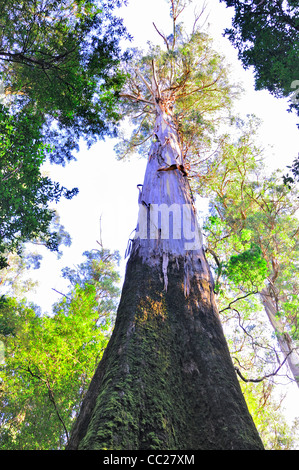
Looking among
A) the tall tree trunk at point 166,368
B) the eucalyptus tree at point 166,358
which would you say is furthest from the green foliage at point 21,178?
the tall tree trunk at point 166,368

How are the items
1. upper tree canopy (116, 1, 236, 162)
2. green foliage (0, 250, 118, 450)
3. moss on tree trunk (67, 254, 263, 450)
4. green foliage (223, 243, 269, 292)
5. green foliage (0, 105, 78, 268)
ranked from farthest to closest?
upper tree canopy (116, 1, 236, 162)
green foliage (0, 250, 118, 450)
green foliage (0, 105, 78, 268)
green foliage (223, 243, 269, 292)
moss on tree trunk (67, 254, 263, 450)

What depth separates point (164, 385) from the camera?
5.97 feet

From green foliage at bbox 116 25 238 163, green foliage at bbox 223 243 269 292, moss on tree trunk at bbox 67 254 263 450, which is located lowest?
moss on tree trunk at bbox 67 254 263 450

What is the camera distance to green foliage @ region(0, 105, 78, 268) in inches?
210

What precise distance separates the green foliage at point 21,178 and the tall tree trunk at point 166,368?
330 centimetres

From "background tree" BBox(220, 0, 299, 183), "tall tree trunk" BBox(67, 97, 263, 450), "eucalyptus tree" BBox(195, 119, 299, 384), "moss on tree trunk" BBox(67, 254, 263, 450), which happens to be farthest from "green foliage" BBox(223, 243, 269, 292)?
"eucalyptus tree" BBox(195, 119, 299, 384)

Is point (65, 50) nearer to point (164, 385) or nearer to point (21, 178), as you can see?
point (21, 178)

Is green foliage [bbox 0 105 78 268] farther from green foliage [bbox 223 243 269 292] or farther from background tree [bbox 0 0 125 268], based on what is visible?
green foliage [bbox 223 243 269 292]

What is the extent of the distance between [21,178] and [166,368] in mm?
5074

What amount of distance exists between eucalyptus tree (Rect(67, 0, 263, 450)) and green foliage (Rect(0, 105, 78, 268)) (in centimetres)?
267

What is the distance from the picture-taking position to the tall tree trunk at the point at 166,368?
4.98 ft
